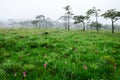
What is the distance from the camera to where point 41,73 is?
5.43m

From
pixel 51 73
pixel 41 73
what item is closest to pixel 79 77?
pixel 51 73

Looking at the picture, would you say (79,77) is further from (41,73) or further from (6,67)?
(6,67)

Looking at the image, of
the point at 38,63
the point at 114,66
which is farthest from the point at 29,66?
the point at 114,66

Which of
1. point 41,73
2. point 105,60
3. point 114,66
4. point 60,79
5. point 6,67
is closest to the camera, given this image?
point 60,79

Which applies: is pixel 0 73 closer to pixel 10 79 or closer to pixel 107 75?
pixel 10 79

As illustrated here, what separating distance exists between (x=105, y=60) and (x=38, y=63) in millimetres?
3320

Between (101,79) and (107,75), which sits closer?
(101,79)

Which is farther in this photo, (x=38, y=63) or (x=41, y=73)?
(x=38, y=63)

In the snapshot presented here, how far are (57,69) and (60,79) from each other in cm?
100

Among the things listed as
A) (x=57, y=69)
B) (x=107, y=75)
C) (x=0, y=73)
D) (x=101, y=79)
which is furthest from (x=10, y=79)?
(x=107, y=75)

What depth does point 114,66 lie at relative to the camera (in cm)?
639

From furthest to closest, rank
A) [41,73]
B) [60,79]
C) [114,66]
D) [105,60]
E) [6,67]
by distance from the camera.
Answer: [105,60]
[114,66]
[6,67]
[41,73]
[60,79]

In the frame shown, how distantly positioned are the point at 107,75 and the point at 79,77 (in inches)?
47.0

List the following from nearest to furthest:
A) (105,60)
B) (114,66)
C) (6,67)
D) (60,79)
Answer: (60,79) < (6,67) < (114,66) < (105,60)
